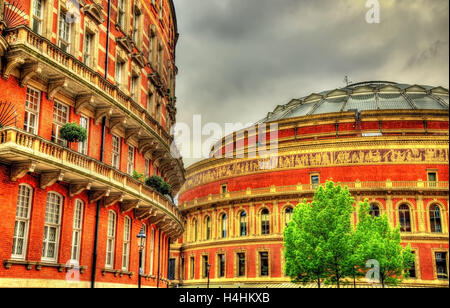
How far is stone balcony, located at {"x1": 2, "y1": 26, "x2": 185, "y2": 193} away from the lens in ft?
64.1

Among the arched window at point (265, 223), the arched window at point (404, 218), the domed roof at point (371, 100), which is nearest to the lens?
the arched window at point (404, 218)

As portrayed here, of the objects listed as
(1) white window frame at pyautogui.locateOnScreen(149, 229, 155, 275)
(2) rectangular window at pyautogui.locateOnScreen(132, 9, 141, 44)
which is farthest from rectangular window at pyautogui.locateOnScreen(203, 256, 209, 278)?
(2) rectangular window at pyautogui.locateOnScreen(132, 9, 141, 44)

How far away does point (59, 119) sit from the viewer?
76.2 ft

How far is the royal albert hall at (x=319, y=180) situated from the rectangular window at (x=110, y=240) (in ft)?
73.9

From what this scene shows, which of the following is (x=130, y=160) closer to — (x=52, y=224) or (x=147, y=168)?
(x=147, y=168)

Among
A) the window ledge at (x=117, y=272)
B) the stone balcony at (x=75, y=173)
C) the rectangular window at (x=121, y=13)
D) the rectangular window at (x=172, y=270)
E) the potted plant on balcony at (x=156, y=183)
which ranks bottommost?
the window ledge at (x=117, y=272)

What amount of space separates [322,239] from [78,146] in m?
23.7

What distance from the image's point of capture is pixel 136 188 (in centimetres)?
2756

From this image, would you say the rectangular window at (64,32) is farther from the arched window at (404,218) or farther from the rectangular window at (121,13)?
the arched window at (404,218)

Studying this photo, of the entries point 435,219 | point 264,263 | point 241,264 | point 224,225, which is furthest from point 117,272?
point 435,219

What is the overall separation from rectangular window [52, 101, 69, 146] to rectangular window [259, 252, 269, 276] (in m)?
38.7

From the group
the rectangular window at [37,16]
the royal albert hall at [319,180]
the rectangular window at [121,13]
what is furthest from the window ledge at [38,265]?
the royal albert hall at [319,180]

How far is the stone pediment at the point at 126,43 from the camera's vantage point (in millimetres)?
29128

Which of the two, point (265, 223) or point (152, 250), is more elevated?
point (265, 223)
